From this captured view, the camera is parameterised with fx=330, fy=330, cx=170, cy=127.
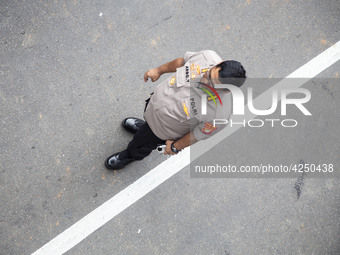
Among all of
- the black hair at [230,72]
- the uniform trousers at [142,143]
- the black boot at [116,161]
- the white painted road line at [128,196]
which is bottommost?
the white painted road line at [128,196]

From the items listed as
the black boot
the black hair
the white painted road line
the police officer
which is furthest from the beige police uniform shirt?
the white painted road line

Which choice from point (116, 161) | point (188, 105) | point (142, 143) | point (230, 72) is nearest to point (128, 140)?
point (116, 161)

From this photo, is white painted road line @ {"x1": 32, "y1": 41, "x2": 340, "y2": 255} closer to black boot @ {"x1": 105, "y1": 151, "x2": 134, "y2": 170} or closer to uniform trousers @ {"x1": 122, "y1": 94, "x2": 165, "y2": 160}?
black boot @ {"x1": 105, "y1": 151, "x2": 134, "y2": 170}

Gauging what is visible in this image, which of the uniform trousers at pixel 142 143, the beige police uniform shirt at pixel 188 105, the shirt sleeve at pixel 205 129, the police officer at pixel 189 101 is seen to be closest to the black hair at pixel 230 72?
the police officer at pixel 189 101

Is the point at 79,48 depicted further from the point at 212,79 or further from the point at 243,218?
the point at 243,218

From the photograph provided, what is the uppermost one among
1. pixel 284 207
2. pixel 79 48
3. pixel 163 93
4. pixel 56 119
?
pixel 79 48

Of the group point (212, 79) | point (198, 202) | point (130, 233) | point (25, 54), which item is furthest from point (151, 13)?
point (130, 233)

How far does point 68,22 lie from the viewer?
4.11 metres

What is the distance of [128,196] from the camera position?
12.9 ft

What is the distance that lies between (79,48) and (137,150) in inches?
60.9

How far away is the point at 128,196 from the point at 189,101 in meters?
1.67

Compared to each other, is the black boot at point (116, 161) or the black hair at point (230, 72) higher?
the black hair at point (230, 72)

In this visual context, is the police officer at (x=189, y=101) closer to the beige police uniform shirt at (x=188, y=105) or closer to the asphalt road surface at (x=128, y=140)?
the beige police uniform shirt at (x=188, y=105)

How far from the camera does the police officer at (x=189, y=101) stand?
2670mm
